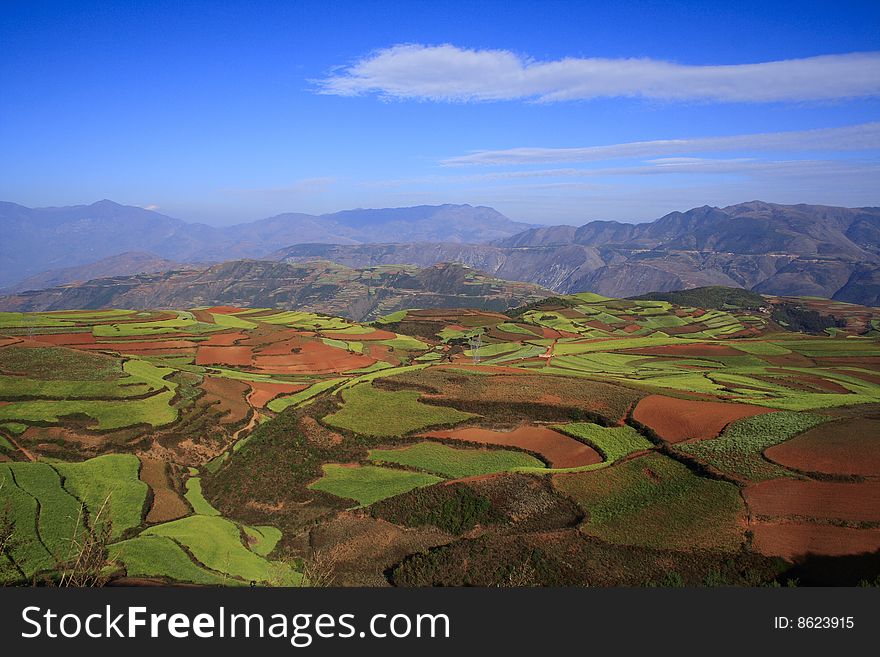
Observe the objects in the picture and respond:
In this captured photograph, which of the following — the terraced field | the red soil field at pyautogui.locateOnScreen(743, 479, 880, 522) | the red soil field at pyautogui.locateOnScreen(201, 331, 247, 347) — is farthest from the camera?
the red soil field at pyautogui.locateOnScreen(201, 331, 247, 347)

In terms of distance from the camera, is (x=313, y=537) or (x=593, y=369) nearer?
(x=313, y=537)

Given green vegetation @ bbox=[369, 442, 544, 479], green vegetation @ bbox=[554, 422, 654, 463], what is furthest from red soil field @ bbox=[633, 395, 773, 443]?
green vegetation @ bbox=[369, 442, 544, 479]

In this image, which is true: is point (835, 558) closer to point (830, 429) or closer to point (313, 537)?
point (830, 429)

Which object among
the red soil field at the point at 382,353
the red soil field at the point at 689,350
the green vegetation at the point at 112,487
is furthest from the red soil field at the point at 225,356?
the red soil field at the point at 689,350

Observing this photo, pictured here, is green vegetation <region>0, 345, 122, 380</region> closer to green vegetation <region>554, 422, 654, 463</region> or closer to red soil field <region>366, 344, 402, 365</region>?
red soil field <region>366, 344, 402, 365</region>

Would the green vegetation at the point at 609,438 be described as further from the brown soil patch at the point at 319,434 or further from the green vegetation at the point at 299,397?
the green vegetation at the point at 299,397

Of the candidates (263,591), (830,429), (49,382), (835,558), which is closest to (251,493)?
(49,382)
